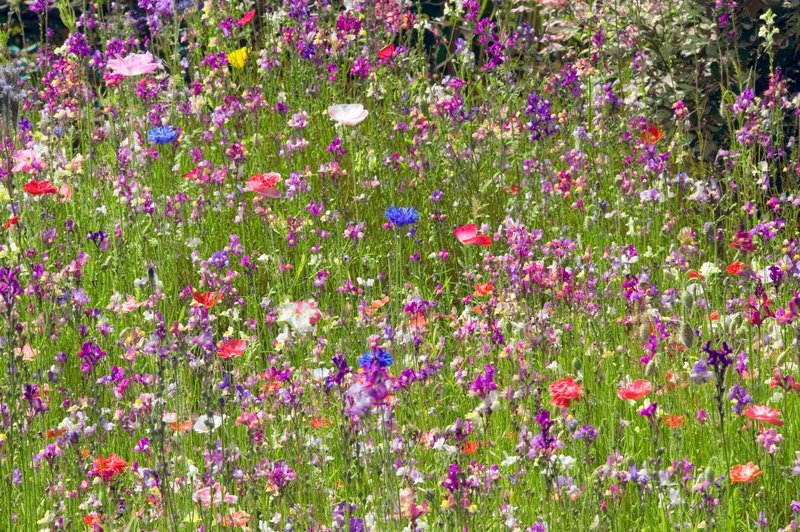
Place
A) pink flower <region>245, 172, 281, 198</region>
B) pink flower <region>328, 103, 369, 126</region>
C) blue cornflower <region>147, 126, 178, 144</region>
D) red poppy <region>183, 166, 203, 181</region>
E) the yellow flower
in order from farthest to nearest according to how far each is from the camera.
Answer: the yellow flower < red poppy <region>183, 166, 203, 181</region> < pink flower <region>328, 103, 369, 126</region> < blue cornflower <region>147, 126, 178, 144</region> < pink flower <region>245, 172, 281, 198</region>

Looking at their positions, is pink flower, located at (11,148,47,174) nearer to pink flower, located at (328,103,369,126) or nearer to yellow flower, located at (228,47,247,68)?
pink flower, located at (328,103,369,126)

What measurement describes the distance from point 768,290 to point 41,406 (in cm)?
200

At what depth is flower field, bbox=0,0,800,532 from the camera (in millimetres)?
2293

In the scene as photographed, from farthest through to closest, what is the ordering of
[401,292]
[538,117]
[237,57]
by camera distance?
[237,57] → [538,117] → [401,292]

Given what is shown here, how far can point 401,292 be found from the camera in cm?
365

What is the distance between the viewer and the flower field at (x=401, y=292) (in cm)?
229

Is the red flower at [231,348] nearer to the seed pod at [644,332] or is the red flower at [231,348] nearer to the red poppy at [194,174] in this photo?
the seed pod at [644,332]

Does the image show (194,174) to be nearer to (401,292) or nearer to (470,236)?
(401,292)

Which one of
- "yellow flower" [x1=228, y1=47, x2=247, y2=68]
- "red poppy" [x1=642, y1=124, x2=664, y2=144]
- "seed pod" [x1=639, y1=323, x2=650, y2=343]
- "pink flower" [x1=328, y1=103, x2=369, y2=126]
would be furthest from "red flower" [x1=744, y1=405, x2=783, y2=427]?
"yellow flower" [x1=228, y1=47, x2=247, y2=68]

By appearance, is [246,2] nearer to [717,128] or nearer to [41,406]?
[717,128]

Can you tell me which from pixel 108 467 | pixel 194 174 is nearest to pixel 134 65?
pixel 194 174

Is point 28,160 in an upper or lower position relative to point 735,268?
lower

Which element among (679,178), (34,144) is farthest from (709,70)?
(34,144)

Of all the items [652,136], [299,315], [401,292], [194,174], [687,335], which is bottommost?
[401,292]
